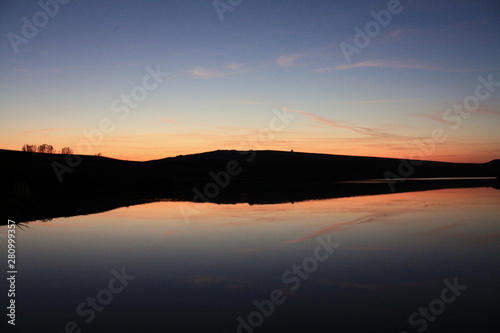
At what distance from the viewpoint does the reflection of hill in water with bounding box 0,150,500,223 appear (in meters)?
21.6

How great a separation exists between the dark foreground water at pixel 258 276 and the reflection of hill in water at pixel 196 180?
1.65 meters

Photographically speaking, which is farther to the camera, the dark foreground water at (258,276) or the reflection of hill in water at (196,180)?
the reflection of hill in water at (196,180)

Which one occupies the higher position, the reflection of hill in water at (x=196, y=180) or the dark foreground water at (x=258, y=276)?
the reflection of hill in water at (x=196, y=180)

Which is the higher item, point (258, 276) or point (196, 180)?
point (196, 180)

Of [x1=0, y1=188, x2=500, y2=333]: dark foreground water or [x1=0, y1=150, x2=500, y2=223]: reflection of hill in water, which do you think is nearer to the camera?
[x1=0, y1=188, x2=500, y2=333]: dark foreground water

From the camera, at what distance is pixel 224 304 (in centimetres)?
687

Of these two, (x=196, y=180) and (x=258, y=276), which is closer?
(x=258, y=276)

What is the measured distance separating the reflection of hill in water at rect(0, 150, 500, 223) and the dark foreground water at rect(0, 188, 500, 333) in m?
1.65

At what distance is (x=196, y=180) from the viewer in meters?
47.4

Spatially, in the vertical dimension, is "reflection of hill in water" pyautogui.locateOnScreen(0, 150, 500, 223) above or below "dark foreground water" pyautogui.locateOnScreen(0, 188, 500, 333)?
above

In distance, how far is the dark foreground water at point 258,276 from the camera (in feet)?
20.5

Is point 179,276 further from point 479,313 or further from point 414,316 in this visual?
point 479,313

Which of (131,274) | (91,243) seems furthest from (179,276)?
(91,243)

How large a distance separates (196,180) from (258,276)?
39.5m
